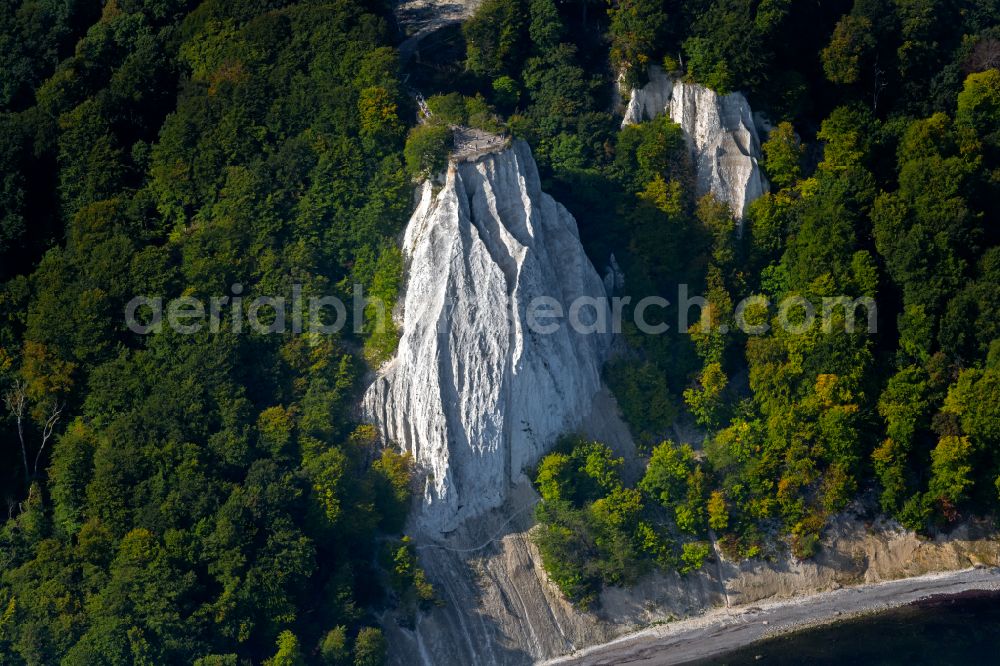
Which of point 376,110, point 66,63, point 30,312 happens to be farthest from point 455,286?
point 66,63

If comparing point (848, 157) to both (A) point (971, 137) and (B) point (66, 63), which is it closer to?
(A) point (971, 137)

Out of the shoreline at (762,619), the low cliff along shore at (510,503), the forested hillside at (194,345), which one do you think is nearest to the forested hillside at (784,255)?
the low cliff along shore at (510,503)

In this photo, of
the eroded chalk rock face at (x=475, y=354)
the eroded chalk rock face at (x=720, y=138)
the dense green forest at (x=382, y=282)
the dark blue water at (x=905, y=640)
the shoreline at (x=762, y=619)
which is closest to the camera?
the dense green forest at (x=382, y=282)

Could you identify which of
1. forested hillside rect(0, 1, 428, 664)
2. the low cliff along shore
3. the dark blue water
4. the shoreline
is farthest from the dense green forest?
the dark blue water

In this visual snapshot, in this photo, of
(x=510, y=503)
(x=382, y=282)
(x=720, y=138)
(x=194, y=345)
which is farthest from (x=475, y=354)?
(x=720, y=138)

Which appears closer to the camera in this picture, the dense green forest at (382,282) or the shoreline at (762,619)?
the dense green forest at (382,282)

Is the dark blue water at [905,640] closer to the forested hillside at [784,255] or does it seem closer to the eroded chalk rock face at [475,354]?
the forested hillside at [784,255]
